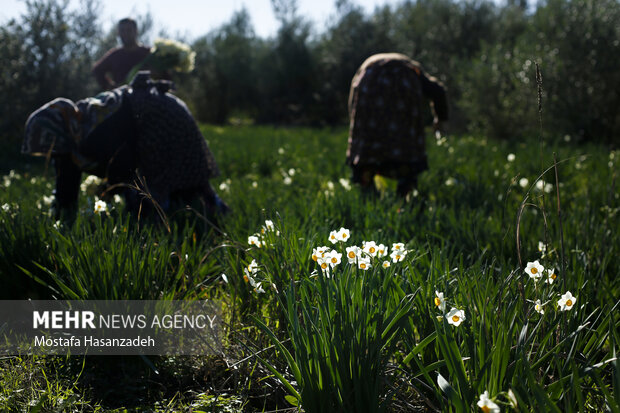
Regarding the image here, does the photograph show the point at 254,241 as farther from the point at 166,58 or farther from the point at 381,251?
the point at 166,58

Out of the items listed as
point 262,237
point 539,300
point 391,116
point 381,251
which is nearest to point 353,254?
point 381,251

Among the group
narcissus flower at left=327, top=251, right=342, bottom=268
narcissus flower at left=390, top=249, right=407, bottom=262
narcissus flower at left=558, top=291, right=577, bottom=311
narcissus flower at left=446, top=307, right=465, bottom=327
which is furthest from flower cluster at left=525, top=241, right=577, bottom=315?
narcissus flower at left=327, top=251, right=342, bottom=268

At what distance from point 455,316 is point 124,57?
18.9 feet

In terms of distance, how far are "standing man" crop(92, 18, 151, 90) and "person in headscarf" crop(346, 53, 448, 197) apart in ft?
10.1

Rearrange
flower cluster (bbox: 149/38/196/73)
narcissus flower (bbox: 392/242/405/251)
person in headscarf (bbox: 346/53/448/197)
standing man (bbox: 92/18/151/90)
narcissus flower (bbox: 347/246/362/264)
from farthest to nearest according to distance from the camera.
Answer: standing man (bbox: 92/18/151/90), person in headscarf (bbox: 346/53/448/197), flower cluster (bbox: 149/38/196/73), narcissus flower (bbox: 392/242/405/251), narcissus flower (bbox: 347/246/362/264)

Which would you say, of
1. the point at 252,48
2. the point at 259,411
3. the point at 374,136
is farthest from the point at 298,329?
the point at 252,48

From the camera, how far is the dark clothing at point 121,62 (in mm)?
6180

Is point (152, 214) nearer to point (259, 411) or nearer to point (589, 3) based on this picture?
point (259, 411)

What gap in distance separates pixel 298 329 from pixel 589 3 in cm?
1125

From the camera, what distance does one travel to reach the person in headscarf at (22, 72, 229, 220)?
2.97m

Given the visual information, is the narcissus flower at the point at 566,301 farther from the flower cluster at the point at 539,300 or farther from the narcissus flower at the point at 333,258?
the narcissus flower at the point at 333,258

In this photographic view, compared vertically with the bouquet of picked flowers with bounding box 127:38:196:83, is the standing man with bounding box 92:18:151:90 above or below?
above

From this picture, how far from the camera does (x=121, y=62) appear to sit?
621 cm

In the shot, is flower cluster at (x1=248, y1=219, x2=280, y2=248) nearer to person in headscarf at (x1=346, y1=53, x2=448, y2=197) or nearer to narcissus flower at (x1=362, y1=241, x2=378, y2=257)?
narcissus flower at (x1=362, y1=241, x2=378, y2=257)
